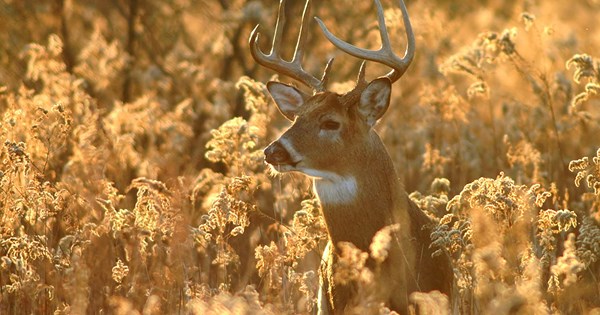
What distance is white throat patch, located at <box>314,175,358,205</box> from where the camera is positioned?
7.83m

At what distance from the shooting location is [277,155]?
7.75m

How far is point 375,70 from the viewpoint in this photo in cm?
1717

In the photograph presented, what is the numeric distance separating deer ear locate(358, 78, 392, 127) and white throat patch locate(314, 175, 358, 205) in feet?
1.64

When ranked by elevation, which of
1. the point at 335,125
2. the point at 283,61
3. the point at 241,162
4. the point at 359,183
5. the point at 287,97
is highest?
the point at 283,61

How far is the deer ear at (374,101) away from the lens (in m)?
Answer: 8.15

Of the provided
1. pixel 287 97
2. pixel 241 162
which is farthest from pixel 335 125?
pixel 241 162

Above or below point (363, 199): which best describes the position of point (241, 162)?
above

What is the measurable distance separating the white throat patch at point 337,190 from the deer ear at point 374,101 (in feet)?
1.64

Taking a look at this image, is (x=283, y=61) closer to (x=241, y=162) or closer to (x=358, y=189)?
(x=241, y=162)

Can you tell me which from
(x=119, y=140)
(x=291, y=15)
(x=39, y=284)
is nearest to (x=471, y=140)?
(x=291, y=15)

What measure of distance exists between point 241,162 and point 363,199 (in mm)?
1384

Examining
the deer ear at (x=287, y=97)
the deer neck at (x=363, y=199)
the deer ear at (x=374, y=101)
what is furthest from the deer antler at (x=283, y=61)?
the deer neck at (x=363, y=199)

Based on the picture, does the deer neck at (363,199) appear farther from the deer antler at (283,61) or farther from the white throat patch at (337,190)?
the deer antler at (283,61)

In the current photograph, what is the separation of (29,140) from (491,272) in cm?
420
